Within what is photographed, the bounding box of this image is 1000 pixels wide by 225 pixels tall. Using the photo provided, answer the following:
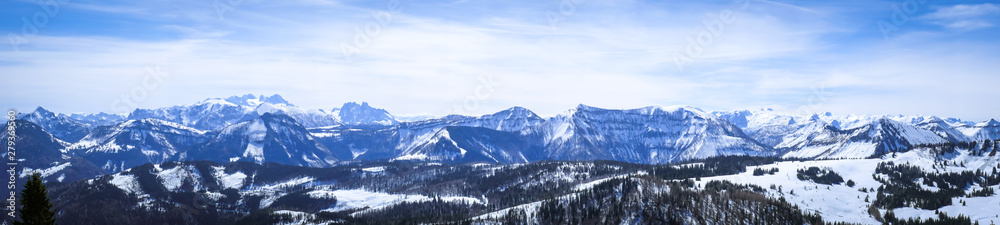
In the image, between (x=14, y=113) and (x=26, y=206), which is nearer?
(x=26, y=206)

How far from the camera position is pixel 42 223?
64812 mm

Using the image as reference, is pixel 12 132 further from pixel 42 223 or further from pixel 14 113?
pixel 42 223

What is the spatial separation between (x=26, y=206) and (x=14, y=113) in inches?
1984

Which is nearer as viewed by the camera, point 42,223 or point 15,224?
point 15,224

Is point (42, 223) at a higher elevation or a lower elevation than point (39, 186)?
lower

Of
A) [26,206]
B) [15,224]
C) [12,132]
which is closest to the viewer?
[15,224]

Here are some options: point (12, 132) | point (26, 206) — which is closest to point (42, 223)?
point (26, 206)

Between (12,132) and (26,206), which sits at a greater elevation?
(12,132)

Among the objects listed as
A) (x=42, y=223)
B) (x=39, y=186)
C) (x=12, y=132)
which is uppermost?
(x=12, y=132)

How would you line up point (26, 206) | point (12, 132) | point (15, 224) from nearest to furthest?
point (15, 224) → point (26, 206) → point (12, 132)

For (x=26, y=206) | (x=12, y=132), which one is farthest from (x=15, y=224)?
(x=12, y=132)

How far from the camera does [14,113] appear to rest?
102 m

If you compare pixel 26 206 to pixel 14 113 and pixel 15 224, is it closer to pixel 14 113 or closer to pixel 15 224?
pixel 15 224

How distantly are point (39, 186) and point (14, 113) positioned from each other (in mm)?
50295
